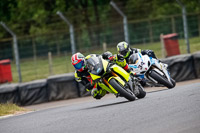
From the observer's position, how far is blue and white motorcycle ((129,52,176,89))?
10664 mm

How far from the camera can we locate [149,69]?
10.8m

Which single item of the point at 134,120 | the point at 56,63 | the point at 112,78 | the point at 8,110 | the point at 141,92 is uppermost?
the point at 112,78

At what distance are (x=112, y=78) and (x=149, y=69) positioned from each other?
1898mm

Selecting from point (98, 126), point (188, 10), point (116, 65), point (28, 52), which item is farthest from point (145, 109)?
point (188, 10)

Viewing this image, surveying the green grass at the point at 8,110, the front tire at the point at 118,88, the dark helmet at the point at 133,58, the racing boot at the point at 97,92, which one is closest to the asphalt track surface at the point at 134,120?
the front tire at the point at 118,88

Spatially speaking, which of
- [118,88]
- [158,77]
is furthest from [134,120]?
[158,77]

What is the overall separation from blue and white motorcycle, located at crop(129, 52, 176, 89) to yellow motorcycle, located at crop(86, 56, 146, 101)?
1.09 meters

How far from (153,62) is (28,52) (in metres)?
10.4

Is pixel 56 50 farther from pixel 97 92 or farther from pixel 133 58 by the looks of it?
pixel 97 92

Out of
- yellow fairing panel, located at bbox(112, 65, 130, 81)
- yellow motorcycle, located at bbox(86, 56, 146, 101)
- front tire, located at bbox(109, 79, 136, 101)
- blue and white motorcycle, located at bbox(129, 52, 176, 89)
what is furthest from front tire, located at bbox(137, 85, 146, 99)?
blue and white motorcycle, located at bbox(129, 52, 176, 89)

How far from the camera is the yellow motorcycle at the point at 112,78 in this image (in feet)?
29.8

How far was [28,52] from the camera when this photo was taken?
66.5 feet

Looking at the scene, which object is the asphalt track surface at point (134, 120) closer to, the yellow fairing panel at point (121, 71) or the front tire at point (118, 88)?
the front tire at point (118, 88)

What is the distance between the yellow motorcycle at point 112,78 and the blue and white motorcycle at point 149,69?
1087mm
